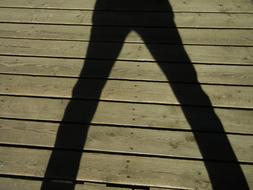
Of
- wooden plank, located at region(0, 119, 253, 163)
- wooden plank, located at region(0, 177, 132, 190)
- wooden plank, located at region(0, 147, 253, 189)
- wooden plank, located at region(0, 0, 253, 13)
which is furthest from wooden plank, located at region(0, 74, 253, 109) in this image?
wooden plank, located at region(0, 0, 253, 13)

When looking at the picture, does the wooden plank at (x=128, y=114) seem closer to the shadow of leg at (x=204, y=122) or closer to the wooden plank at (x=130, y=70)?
the shadow of leg at (x=204, y=122)

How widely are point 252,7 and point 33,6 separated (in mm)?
2509

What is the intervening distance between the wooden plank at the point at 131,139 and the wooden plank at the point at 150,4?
1670 mm

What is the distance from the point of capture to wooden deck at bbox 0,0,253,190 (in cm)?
224

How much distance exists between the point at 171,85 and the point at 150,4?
4.25 ft

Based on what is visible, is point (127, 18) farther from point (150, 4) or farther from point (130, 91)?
point (130, 91)

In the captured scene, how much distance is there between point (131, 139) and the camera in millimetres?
2408

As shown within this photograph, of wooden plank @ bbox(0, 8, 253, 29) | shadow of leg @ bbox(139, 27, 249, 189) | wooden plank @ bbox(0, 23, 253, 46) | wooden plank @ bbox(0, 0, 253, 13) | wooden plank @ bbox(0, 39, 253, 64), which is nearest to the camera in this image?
shadow of leg @ bbox(139, 27, 249, 189)

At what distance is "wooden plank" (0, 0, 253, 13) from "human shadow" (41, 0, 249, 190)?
0.07 feet

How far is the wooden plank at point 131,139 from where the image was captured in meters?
2.31

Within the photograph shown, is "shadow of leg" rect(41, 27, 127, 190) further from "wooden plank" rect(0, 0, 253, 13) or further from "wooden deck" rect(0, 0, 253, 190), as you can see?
"wooden plank" rect(0, 0, 253, 13)

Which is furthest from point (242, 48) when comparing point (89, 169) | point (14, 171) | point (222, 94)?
point (14, 171)

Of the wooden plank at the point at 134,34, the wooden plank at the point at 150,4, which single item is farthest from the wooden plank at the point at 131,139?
the wooden plank at the point at 150,4

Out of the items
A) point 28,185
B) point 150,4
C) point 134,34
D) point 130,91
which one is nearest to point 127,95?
point 130,91
